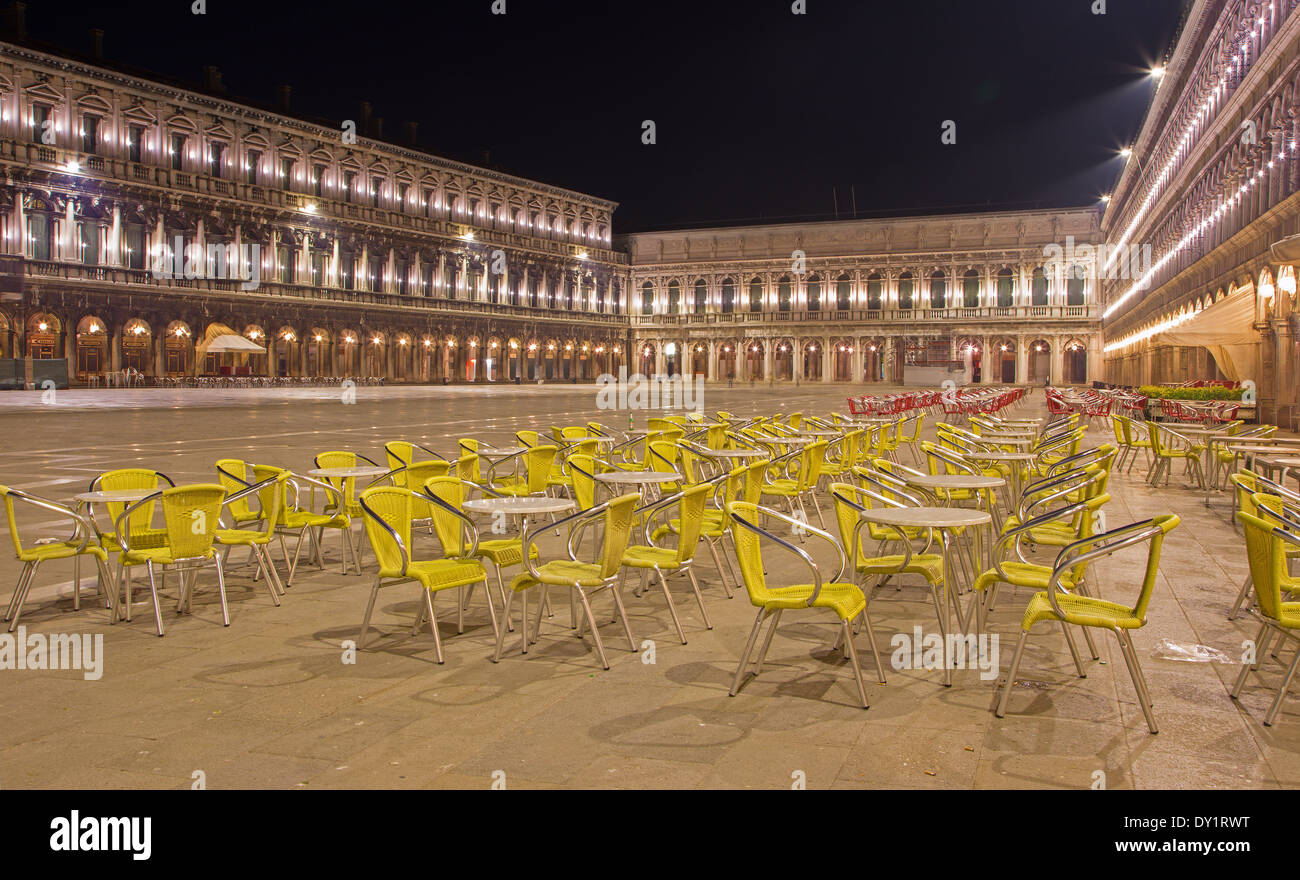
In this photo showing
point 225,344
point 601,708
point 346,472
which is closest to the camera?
point 601,708

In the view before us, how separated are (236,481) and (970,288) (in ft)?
220

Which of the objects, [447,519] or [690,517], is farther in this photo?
[447,519]

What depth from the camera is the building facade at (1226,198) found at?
59.4 feet

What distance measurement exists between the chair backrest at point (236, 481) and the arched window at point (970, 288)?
6644 centimetres

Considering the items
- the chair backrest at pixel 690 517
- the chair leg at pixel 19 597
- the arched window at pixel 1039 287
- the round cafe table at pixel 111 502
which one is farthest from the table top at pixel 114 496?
the arched window at pixel 1039 287

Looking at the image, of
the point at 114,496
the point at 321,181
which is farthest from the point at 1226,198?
the point at 321,181

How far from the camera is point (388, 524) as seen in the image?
5.52 metres

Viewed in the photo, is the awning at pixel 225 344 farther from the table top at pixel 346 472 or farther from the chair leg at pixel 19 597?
the chair leg at pixel 19 597

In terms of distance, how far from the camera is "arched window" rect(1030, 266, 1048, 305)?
67.4 metres

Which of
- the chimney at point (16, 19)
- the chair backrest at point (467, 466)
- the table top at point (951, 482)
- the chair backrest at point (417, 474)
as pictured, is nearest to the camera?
the table top at point (951, 482)

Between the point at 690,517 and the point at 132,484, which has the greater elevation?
the point at 132,484

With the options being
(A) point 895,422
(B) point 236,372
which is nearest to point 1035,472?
(A) point 895,422

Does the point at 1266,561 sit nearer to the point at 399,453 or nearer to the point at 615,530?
the point at 615,530

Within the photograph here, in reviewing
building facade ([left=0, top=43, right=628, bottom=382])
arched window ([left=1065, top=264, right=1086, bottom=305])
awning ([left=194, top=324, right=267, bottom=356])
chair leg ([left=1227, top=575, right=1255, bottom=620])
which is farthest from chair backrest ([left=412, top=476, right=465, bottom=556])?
arched window ([left=1065, top=264, right=1086, bottom=305])
